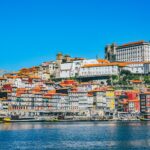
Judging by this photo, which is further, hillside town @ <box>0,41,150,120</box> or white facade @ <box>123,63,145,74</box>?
white facade @ <box>123,63,145,74</box>

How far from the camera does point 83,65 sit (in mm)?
158750

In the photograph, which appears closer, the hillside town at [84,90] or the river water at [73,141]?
the river water at [73,141]

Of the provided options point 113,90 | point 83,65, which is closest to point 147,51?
point 83,65

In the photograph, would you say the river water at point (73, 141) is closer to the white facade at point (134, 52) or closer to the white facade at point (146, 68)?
the white facade at point (146, 68)

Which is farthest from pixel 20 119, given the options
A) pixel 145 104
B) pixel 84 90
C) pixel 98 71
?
pixel 98 71

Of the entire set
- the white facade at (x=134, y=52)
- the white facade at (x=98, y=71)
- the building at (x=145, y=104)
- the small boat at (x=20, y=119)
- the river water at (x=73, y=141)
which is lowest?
the river water at (x=73, y=141)

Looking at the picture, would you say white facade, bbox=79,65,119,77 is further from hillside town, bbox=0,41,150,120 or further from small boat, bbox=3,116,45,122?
small boat, bbox=3,116,45,122

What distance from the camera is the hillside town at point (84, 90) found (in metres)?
122

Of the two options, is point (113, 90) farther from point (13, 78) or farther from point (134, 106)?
point (13, 78)

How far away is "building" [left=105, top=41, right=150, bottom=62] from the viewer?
6427 inches

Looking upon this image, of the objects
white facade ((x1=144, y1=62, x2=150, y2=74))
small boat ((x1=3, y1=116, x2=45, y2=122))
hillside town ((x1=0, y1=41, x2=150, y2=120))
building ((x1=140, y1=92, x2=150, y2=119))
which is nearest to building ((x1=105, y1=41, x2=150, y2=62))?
hillside town ((x1=0, y1=41, x2=150, y2=120))

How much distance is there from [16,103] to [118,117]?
73.7ft

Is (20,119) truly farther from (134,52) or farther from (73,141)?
(134,52)

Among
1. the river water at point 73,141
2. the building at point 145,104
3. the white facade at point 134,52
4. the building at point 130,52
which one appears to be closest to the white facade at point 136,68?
the building at point 130,52
